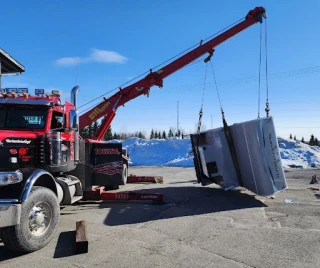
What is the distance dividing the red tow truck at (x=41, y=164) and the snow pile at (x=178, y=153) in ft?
61.9

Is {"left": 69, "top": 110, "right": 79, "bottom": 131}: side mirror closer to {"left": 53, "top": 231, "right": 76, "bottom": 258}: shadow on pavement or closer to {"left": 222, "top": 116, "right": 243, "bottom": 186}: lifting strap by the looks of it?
{"left": 53, "top": 231, "right": 76, "bottom": 258}: shadow on pavement

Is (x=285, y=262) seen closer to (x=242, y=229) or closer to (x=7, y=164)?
(x=242, y=229)

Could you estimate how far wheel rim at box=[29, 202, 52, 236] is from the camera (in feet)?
18.4

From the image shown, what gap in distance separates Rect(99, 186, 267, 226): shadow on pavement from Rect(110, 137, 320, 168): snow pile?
1615 cm

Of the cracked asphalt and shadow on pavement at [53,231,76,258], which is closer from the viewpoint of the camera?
the cracked asphalt

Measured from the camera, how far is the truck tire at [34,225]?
517 cm

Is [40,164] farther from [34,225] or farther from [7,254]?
[7,254]

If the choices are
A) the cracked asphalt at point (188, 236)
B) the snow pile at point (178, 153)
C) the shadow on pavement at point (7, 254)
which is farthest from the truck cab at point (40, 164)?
the snow pile at point (178, 153)

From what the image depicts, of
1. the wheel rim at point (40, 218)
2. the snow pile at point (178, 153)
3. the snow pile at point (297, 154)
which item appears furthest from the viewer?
the snow pile at point (178, 153)

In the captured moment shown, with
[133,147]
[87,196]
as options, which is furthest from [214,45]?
[133,147]

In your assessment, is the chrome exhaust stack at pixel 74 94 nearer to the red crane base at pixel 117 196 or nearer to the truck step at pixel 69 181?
the truck step at pixel 69 181

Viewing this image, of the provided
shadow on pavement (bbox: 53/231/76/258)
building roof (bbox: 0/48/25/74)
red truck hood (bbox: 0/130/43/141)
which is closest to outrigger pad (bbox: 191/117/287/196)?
shadow on pavement (bbox: 53/231/76/258)

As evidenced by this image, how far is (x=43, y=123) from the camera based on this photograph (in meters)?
7.19

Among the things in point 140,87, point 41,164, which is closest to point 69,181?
point 41,164
